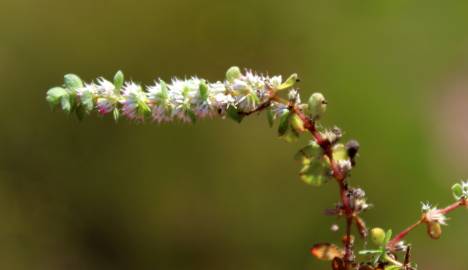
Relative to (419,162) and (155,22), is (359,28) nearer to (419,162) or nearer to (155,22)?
(419,162)

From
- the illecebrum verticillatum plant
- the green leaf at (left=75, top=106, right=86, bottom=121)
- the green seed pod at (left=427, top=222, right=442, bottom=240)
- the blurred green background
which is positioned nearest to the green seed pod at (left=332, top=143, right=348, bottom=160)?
the illecebrum verticillatum plant

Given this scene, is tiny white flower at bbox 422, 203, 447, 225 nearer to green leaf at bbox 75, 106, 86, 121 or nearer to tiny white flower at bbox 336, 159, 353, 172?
tiny white flower at bbox 336, 159, 353, 172

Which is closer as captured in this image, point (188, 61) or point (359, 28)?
point (188, 61)

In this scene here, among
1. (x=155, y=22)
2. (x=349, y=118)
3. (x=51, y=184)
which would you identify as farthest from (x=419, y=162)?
(x=51, y=184)

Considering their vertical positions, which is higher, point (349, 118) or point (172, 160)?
point (349, 118)

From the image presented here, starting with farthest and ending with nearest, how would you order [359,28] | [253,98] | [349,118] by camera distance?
[359,28]
[349,118]
[253,98]

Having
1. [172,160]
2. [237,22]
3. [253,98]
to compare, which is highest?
[237,22]

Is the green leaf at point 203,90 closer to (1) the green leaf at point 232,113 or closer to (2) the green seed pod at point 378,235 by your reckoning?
(1) the green leaf at point 232,113

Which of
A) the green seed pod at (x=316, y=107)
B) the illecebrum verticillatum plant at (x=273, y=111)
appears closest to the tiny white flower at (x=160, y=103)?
the illecebrum verticillatum plant at (x=273, y=111)

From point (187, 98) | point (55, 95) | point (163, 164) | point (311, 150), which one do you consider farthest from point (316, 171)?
point (163, 164)
